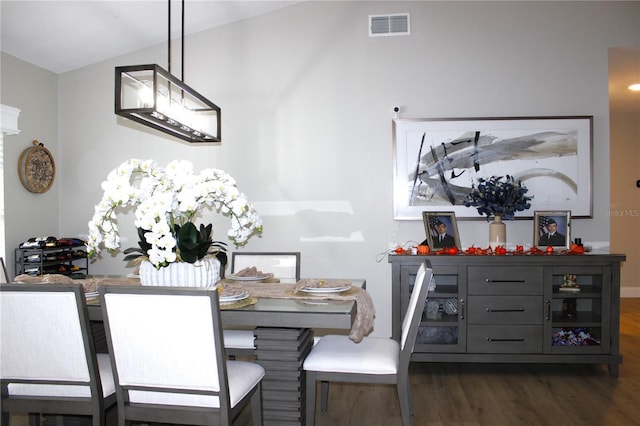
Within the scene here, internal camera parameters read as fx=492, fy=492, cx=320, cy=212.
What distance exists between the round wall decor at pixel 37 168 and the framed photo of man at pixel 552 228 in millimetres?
4177

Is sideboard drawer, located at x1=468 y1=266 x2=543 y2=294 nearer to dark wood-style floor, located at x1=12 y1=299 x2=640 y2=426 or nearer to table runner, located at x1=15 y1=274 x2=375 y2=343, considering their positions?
dark wood-style floor, located at x1=12 y1=299 x2=640 y2=426

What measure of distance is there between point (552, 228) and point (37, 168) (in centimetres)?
434

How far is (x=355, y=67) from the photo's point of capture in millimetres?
4297

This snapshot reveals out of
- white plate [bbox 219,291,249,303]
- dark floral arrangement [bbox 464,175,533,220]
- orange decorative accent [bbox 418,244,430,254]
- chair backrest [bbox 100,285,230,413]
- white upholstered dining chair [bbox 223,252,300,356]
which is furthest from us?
dark floral arrangement [bbox 464,175,533,220]

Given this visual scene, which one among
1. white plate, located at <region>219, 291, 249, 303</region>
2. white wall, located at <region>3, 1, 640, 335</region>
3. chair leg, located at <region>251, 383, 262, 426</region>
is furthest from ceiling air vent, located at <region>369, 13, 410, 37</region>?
chair leg, located at <region>251, 383, 262, 426</region>

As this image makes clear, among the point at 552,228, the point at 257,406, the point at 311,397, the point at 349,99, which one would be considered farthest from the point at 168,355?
the point at 552,228

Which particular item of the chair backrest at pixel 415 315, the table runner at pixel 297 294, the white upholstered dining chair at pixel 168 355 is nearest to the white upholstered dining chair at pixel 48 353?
the white upholstered dining chair at pixel 168 355

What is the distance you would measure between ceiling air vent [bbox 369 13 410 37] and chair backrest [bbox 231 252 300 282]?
82.5 inches

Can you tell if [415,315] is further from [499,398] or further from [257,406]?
[499,398]

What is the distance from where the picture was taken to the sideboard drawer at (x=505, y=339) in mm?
3621

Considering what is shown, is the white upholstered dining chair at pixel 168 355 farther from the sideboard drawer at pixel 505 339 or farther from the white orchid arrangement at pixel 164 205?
the sideboard drawer at pixel 505 339

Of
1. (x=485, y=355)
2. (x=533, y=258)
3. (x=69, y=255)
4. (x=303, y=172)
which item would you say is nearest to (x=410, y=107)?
(x=303, y=172)

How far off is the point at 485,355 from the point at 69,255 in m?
3.44

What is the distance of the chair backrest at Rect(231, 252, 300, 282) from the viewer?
359cm
